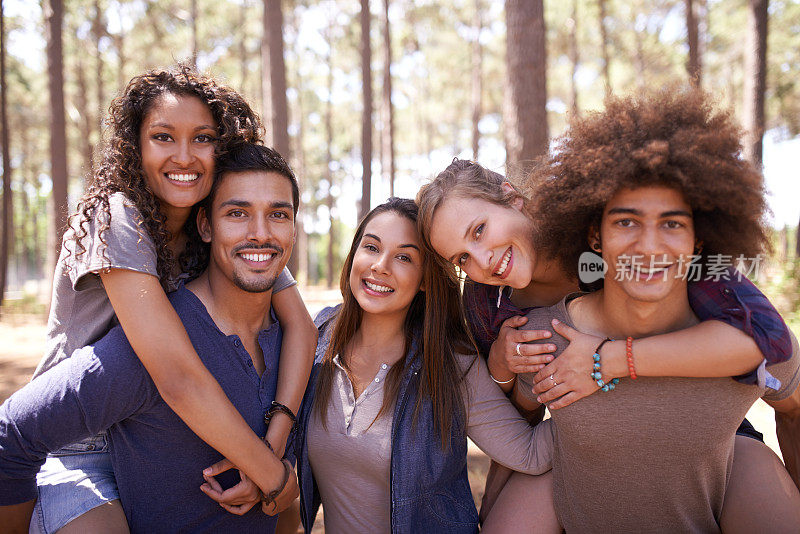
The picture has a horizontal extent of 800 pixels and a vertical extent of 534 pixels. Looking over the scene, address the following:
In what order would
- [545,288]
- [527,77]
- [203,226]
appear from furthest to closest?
[527,77], [545,288], [203,226]

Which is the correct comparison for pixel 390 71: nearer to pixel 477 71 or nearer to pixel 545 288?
pixel 477 71

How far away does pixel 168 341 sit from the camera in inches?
96.4

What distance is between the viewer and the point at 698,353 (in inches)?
88.4

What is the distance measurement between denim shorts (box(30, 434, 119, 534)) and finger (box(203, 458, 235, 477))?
0.49 m

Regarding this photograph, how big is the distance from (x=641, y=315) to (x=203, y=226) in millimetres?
2390

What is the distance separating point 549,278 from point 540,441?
0.92m

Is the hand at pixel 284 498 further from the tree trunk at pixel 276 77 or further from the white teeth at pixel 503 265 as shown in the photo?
the tree trunk at pixel 276 77

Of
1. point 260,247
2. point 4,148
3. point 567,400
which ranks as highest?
point 4,148

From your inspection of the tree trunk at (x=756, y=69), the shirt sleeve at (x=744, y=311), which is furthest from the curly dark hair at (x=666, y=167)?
the tree trunk at (x=756, y=69)

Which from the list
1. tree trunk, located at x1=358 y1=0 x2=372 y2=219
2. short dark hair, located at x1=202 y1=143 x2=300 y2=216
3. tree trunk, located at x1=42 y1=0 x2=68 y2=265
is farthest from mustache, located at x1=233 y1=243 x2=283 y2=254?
tree trunk, located at x1=358 y1=0 x2=372 y2=219

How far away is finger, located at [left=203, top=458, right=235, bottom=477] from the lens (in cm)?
262

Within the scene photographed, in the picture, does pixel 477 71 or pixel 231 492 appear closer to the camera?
pixel 231 492

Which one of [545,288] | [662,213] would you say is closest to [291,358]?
[545,288]

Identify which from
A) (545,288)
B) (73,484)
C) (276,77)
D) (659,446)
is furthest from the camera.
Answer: (276,77)
